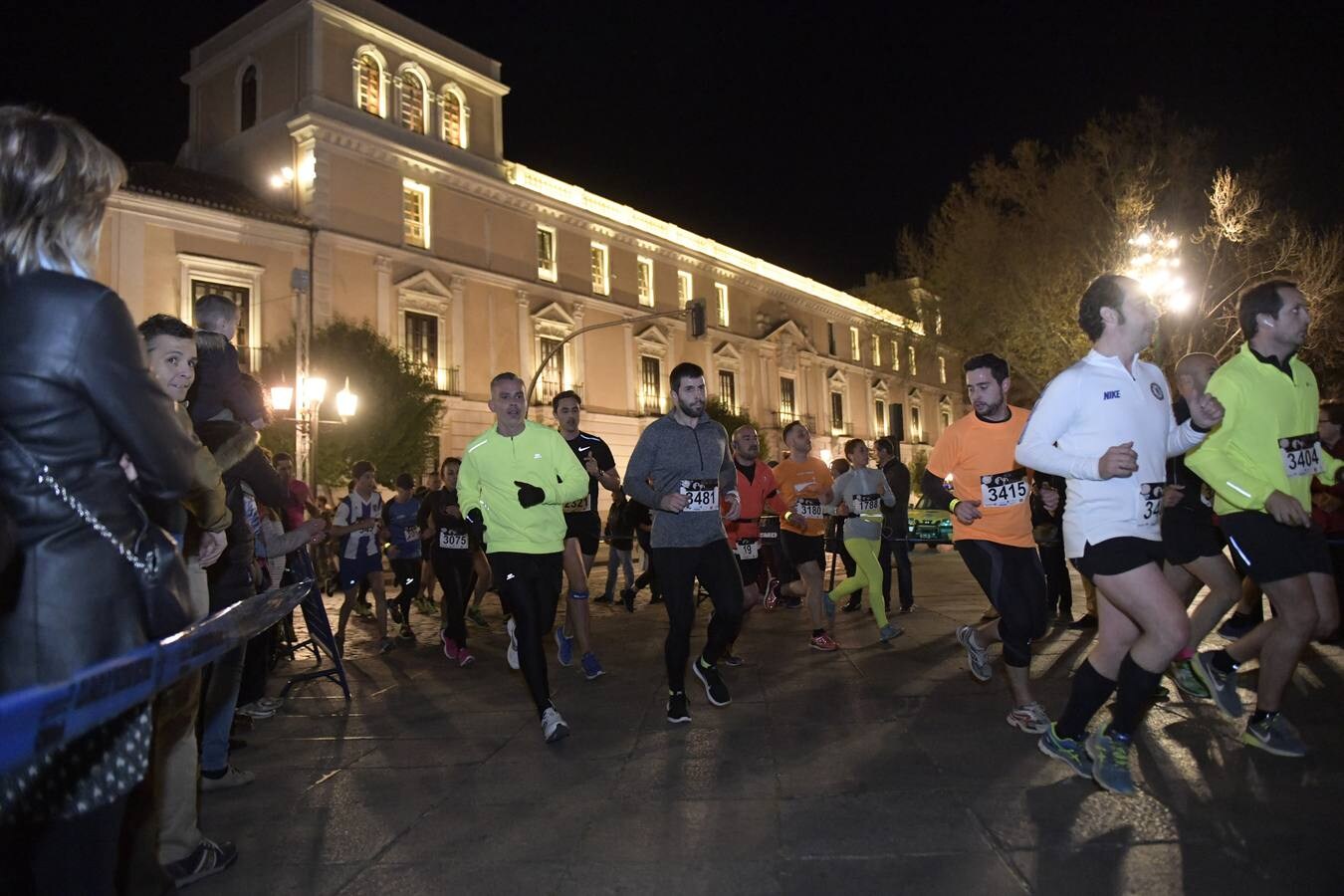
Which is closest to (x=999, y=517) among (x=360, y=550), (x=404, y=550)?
(x=360, y=550)

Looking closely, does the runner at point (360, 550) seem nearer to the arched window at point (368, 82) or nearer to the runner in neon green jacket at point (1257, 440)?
the runner in neon green jacket at point (1257, 440)

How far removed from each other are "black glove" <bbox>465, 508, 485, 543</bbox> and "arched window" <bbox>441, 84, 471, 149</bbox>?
32.1 meters

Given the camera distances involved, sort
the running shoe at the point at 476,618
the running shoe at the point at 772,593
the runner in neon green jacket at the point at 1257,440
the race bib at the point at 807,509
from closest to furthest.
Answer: the runner in neon green jacket at the point at 1257,440 → the race bib at the point at 807,509 → the running shoe at the point at 476,618 → the running shoe at the point at 772,593

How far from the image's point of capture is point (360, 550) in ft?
30.8

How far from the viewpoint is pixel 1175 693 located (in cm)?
560

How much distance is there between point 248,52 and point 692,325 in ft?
67.9

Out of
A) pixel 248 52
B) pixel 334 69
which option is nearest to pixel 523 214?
pixel 334 69

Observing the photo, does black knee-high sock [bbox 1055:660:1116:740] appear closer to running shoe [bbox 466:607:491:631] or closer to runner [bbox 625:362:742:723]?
runner [bbox 625:362:742:723]

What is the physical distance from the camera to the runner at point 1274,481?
4.25 metres

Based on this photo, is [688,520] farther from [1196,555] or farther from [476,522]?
[1196,555]

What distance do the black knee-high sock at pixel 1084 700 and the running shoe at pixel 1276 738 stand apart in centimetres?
87

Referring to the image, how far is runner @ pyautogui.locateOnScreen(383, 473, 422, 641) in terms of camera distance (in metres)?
10.0

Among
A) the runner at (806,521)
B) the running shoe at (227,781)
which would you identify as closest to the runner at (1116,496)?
the runner at (806,521)

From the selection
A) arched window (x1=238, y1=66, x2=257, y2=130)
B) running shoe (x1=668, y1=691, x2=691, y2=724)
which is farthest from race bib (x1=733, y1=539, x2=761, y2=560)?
arched window (x1=238, y1=66, x2=257, y2=130)
